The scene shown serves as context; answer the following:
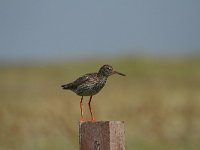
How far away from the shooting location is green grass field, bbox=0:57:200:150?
15.0 metres

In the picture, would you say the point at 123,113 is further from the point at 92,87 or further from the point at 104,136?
the point at 104,136

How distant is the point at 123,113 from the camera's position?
64.1 feet

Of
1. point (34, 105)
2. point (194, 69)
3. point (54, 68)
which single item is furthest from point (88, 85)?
point (54, 68)

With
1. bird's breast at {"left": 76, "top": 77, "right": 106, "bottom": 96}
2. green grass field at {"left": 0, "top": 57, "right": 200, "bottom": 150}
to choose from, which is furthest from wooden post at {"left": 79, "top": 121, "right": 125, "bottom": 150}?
green grass field at {"left": 0, "top": 57, "right": 200, "bottom": 150}

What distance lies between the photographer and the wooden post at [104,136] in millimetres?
7523

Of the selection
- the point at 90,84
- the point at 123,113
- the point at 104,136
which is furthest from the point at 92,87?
the point at 123,113

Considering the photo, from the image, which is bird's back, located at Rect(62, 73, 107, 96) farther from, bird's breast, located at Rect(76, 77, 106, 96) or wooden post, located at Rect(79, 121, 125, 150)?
wooden post, located at Rect(79, 121, 125, 150)

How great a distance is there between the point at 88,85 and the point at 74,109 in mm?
9632

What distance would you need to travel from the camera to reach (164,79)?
3161cm

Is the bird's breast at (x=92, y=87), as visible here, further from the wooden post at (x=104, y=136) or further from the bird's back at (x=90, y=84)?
the wooden post at (x=104, y=136)

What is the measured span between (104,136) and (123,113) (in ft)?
39.3

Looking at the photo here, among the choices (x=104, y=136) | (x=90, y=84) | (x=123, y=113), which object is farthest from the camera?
(x=123, y=113)

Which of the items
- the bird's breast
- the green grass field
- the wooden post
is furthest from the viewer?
the green grass field

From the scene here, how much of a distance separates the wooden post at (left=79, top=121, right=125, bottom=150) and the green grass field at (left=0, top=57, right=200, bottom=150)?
20.7 ft
